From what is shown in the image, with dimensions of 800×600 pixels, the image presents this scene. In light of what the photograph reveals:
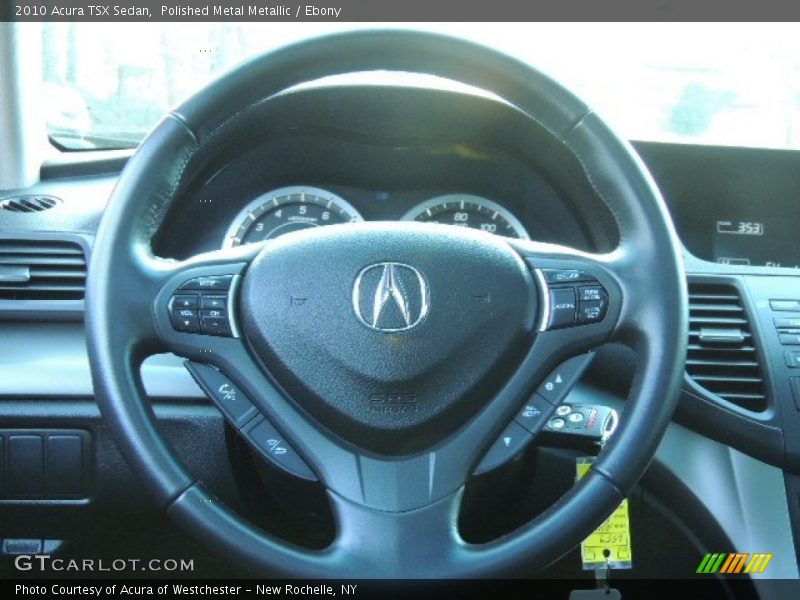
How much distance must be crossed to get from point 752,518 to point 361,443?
73cm

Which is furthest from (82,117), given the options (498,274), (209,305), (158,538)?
(498,274)

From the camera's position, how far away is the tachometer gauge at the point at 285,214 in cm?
176

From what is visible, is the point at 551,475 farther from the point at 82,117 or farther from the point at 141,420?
the point at 82,117

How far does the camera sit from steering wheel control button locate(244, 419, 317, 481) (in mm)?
1280

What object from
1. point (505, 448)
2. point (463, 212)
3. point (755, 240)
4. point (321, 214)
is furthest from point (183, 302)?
point (755, 240)

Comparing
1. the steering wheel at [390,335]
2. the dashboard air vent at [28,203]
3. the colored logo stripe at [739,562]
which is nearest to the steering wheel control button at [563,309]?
the steering wheel at [390,335]

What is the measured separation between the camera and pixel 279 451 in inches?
50.6

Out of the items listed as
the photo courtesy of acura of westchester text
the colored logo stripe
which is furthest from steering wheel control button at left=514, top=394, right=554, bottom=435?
the colored logo stripe

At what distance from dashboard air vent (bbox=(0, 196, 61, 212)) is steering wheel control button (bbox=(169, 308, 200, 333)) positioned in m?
0.71

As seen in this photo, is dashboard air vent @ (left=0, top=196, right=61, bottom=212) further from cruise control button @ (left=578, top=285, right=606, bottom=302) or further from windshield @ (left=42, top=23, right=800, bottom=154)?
cruise control button @ (left=578, top=285, right=606, bottom=302)

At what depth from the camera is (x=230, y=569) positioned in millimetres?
1750

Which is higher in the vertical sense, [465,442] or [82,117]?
[82,117]
